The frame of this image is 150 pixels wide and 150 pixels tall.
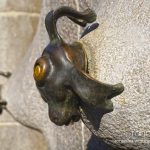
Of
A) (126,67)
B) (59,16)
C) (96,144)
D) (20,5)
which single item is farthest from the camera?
(20,5)

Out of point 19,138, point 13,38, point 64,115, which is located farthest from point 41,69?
point 13,38

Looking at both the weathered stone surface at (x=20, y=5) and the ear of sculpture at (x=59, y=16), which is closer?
the ear of sculpture at (x=59, y=16)

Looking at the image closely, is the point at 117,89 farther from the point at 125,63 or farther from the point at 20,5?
the point at 20,5

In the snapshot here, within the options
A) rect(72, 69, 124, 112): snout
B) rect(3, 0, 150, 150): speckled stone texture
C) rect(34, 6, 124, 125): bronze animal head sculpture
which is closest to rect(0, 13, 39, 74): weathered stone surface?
rect(3, 0, 150, 150): speckled stone texture

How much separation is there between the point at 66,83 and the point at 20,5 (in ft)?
5.97

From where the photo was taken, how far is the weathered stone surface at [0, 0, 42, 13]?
3502 millimetres

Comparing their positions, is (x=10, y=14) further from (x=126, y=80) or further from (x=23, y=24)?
(x=126, y=80)

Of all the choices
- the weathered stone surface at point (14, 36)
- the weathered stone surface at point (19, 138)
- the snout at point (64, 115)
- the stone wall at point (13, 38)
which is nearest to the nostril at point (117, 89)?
the snout at point (64, 115)

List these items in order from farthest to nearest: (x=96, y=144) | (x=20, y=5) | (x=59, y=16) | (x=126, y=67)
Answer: (x=20, y=5), (x=96, y=144), (x=59, y=16), (x=126, y=67)

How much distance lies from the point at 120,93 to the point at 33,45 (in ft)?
4.42

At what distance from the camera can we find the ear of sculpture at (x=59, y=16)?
1.81 m

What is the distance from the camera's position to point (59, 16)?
1.83 m

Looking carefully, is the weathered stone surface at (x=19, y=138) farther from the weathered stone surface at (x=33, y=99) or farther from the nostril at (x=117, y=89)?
the nostril at (x=117, y=89)

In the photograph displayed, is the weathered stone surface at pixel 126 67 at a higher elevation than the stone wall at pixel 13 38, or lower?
higher
